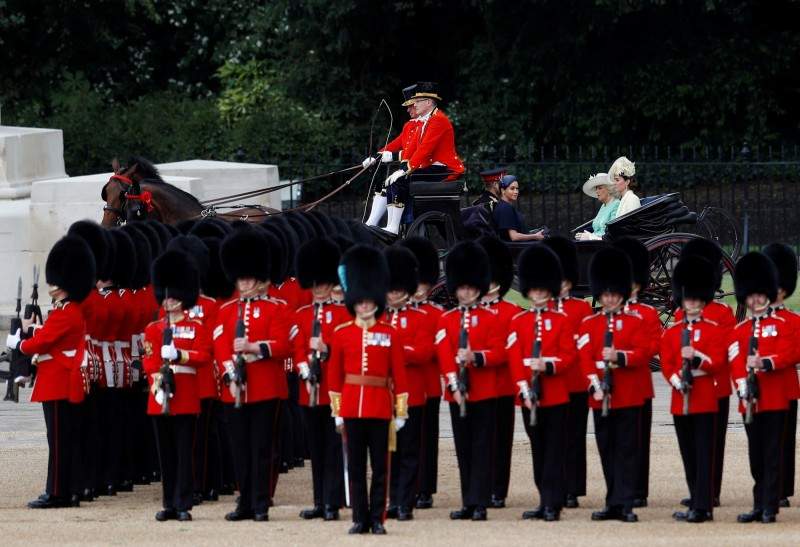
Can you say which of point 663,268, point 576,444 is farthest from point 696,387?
point 663,268

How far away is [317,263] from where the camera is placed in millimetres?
9352

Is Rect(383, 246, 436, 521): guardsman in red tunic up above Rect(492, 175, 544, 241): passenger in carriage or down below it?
below

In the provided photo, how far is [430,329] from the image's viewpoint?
9.36 m

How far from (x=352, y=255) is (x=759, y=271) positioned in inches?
72.7

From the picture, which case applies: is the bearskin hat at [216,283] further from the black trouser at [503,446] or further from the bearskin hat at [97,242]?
the black trouser at [503,446]

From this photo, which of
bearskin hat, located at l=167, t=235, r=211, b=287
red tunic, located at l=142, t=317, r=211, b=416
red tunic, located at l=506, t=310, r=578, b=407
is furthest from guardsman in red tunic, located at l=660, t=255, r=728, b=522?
bearskin hat, located at l=167, t=235, r=211, b=287

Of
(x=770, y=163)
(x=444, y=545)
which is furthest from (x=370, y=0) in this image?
(x=444, y=545)

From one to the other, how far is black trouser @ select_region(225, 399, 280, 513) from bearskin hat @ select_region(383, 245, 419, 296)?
0.78 m

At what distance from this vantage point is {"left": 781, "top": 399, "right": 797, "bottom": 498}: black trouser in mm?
9005

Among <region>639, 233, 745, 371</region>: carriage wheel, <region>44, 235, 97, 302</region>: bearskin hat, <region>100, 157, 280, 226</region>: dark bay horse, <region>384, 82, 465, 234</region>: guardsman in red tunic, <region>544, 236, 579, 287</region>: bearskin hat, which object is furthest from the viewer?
<region>639, 233, 745, 371</region>: carriage wheel

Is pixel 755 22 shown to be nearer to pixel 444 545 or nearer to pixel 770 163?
pixel 770 163

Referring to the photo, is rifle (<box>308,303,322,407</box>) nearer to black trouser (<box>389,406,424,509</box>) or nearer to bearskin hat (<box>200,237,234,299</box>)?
black trouser (<box>389,406,424,509</box>)

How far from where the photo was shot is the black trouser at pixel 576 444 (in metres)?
9.44

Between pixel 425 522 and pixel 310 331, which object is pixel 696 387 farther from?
pixel 310 331
